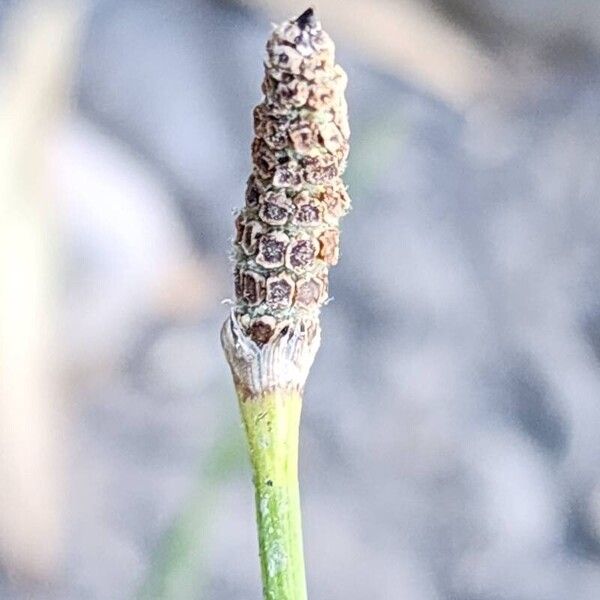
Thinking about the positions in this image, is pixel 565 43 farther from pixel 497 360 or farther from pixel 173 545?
pixel 173 545

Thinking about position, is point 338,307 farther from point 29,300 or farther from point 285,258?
point 285,258

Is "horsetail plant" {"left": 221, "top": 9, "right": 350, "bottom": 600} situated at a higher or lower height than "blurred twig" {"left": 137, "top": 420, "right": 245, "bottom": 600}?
lower

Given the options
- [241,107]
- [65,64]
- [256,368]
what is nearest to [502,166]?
[241,107]

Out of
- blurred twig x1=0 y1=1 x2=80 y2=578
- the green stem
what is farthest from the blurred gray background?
the green stem

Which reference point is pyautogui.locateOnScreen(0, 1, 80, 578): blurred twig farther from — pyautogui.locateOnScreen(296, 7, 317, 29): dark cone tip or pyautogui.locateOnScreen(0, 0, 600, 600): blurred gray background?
pyautogui.locateOnScreen(296, 7, 317, 29): dark cone tip

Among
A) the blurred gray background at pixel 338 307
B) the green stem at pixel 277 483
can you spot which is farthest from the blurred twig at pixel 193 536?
the green stem at pixel 277 483

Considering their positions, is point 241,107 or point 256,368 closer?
point 256,368

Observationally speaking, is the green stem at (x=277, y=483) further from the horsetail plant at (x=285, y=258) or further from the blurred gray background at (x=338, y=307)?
the blurred gray background at (x=338, y=307)
